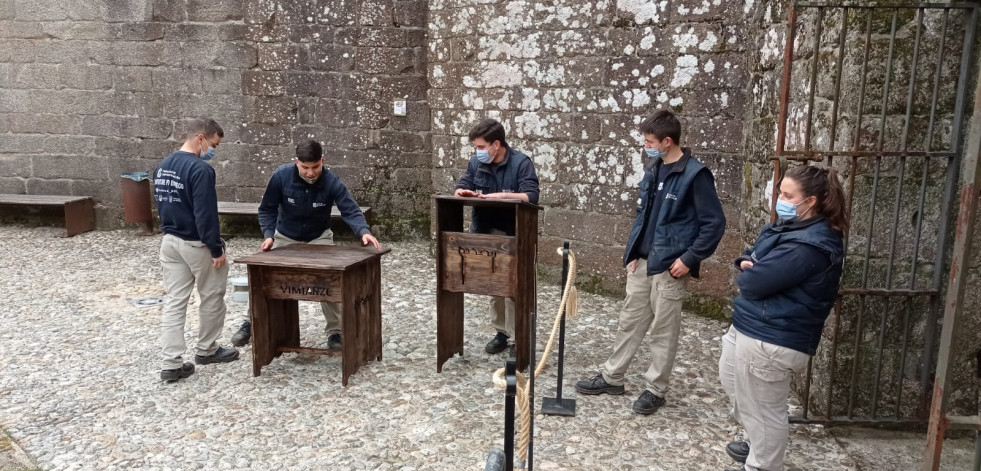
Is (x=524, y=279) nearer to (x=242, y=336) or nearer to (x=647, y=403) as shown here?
(x=647, y=403)

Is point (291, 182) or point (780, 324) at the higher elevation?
point (291, 182)

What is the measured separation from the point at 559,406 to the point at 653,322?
0.72 metres

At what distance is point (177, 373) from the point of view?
419 cm

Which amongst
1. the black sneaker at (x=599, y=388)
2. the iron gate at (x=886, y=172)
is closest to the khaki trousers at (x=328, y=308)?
the black sneaker at (x=599, y=388)

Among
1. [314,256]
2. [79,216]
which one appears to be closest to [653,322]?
[314,256]

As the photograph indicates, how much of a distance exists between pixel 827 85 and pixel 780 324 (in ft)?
5.21

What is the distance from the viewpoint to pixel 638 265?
386cm

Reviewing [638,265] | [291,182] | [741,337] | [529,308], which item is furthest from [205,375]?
[741,337]

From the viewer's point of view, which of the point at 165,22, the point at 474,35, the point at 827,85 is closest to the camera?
the point at 827,85

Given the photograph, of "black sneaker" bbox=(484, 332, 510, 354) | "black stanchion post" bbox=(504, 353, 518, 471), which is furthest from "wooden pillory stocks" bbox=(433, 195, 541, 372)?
"black stanchion post" bbox=(504, 353, 518, 471)

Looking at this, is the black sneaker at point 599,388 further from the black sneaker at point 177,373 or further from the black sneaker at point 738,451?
the black sneaker at point 177,373

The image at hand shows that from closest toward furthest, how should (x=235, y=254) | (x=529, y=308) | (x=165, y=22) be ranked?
1. (x=529, y=308)
2. (x=235, y=254)
3. (x=165, y=22)

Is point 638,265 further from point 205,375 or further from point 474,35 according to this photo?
point 474,35

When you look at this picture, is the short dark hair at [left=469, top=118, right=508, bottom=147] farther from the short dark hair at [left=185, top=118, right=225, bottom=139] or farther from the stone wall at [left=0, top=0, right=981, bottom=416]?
the stone wall at [left=0, top=0, right=981, bottom=416]
